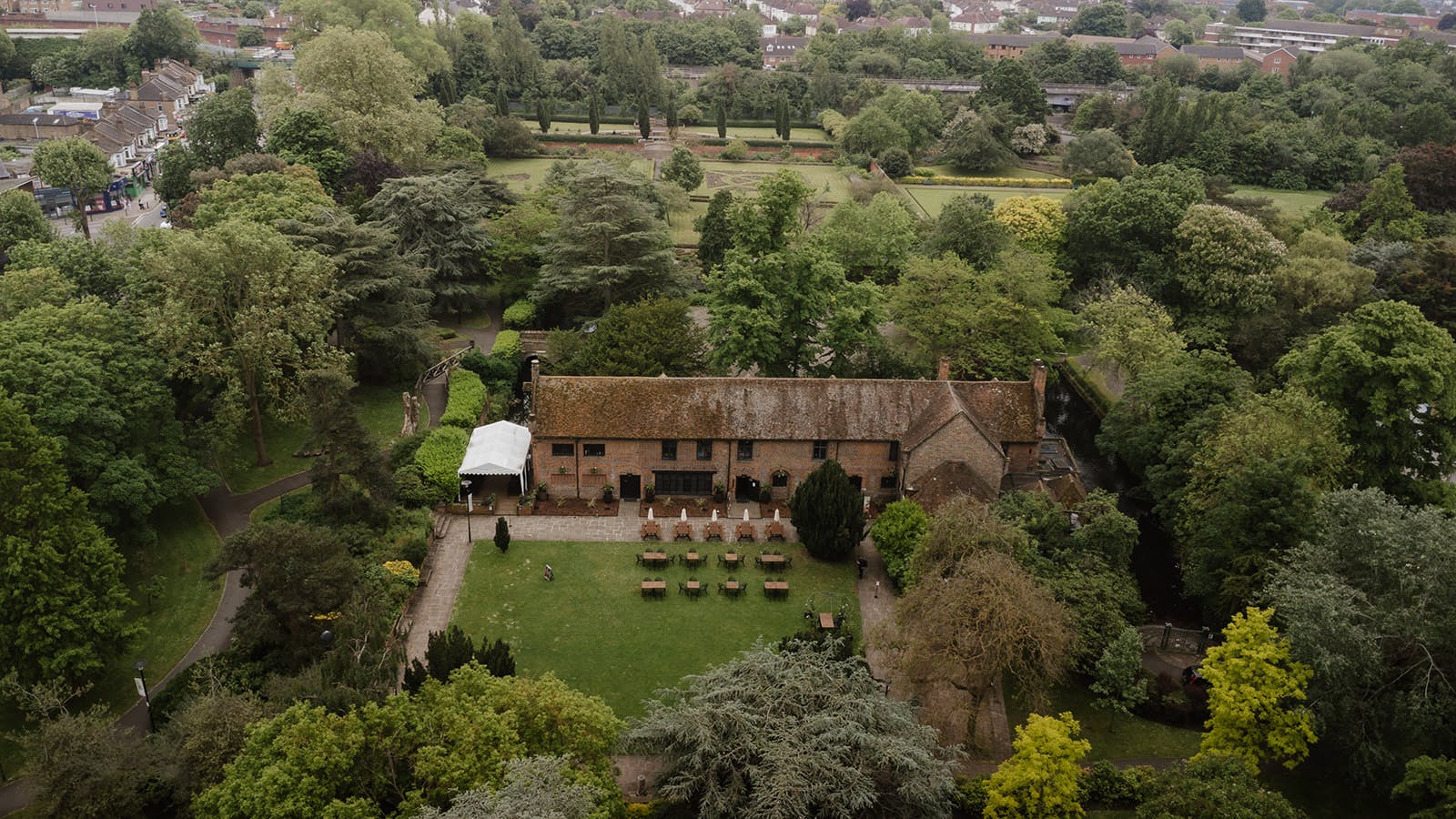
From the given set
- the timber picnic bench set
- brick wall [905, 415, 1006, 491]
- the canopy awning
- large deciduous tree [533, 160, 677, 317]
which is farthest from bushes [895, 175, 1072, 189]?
the timber picnic bench set

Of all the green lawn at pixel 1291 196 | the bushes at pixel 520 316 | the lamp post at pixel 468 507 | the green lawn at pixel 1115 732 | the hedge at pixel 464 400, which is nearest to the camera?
the green lawn at pixel 1115 732

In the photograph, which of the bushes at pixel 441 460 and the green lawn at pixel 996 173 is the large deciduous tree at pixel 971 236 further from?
the green lawn at pixel 996 173

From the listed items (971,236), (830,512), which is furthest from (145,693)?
(971,236)

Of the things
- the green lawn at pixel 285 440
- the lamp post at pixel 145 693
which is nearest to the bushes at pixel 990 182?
the green lawn at pixel 285 440

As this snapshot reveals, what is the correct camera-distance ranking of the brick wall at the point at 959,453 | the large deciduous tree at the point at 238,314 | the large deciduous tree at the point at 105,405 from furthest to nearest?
the large deciduous tree at the point at 238,314 < the brick wall at the point at 959,453 < the large deciduous tree at the point at 105,405

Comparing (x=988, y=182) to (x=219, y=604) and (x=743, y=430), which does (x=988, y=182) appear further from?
(x=219, y=604)

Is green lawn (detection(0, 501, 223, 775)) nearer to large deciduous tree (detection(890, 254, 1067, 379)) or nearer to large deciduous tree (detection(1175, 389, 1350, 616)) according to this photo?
large deciduous tree (detection(890, 254, 1067, 379))
